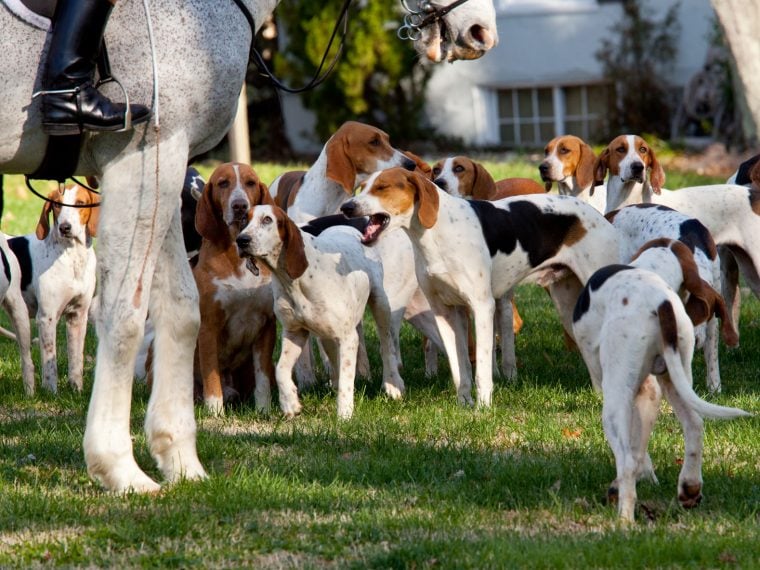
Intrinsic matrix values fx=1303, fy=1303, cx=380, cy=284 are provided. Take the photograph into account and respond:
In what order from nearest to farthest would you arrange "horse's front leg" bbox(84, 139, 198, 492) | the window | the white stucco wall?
"horse's front leg" bbox(84, 139, 198, 492), the white stucco wall, the window

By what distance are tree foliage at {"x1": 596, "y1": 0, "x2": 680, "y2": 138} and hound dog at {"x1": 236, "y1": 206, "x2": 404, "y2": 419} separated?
14492mm

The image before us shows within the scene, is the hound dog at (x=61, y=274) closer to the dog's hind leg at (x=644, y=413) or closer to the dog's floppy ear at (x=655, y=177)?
the dog's floppy ear at (x=655, y=177)

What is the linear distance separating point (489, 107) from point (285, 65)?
380 cm

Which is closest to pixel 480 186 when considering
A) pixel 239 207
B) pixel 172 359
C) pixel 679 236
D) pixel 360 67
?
pixel 679 236

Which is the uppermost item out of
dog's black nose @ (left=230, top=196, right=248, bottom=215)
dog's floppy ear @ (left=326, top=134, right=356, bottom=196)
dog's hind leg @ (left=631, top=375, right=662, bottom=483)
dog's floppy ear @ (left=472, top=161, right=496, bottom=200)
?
dog's floppy ear @ (left=326, top=134, right=356, bottom=196)

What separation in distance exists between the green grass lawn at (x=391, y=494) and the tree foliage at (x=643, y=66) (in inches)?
547

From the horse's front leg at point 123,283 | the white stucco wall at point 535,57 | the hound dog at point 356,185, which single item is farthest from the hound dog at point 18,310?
the white stucco wall at point 535,57

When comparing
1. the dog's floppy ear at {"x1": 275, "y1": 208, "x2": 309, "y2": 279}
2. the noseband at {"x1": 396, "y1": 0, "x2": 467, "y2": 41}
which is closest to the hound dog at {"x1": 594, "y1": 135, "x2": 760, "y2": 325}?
the dog's floppy ear at {"x1": 275, "y1": 208, "x2": 309, "y2": 279}

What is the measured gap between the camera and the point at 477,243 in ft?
24.5

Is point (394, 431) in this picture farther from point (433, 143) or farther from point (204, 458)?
point (433, 143)

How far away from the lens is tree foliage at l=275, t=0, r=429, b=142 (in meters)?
20.9

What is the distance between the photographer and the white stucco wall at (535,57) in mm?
21281

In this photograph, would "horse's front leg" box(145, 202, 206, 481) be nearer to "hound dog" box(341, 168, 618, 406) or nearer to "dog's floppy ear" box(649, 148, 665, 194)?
"hound dog" box(341, 168, 618, 406)

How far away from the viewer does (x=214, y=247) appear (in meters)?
7.52
